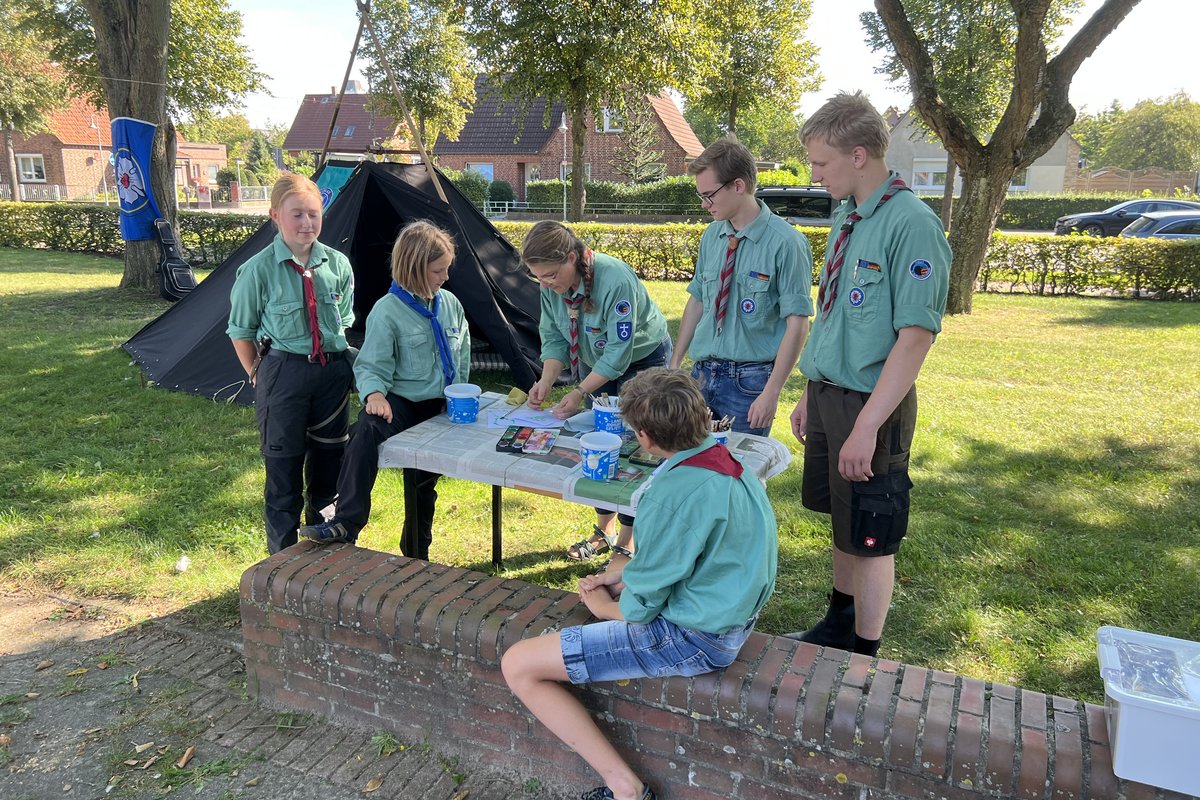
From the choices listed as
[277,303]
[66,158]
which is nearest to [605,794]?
[277,303]

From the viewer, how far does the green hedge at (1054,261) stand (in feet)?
39.4

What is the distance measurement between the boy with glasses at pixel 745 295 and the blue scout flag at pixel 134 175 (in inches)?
392

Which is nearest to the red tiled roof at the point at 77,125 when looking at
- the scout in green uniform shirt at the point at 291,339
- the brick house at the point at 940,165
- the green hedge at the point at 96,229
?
the green hedge at the point at 96,229

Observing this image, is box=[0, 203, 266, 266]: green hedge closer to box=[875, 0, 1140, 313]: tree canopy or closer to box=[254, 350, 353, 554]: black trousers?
box=[875, 0, 1140, 313]: tree canopy

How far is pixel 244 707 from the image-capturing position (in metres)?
2.78

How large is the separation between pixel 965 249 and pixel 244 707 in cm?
1008

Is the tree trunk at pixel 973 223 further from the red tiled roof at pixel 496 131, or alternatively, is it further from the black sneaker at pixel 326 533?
the red tiled roof at pixel 496 131

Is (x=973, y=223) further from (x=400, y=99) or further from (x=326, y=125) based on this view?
(x=326, y=125)

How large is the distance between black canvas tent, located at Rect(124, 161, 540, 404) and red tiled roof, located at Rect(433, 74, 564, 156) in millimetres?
29705

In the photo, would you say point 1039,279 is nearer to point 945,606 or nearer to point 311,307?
point 945,606

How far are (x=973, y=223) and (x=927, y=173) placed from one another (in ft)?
130

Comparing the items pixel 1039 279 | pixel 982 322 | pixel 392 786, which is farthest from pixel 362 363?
pixel 1039 279

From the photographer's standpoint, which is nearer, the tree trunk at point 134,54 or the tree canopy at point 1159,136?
the tree trunk at point 134,54

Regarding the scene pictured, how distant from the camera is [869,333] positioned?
245 centimetres
